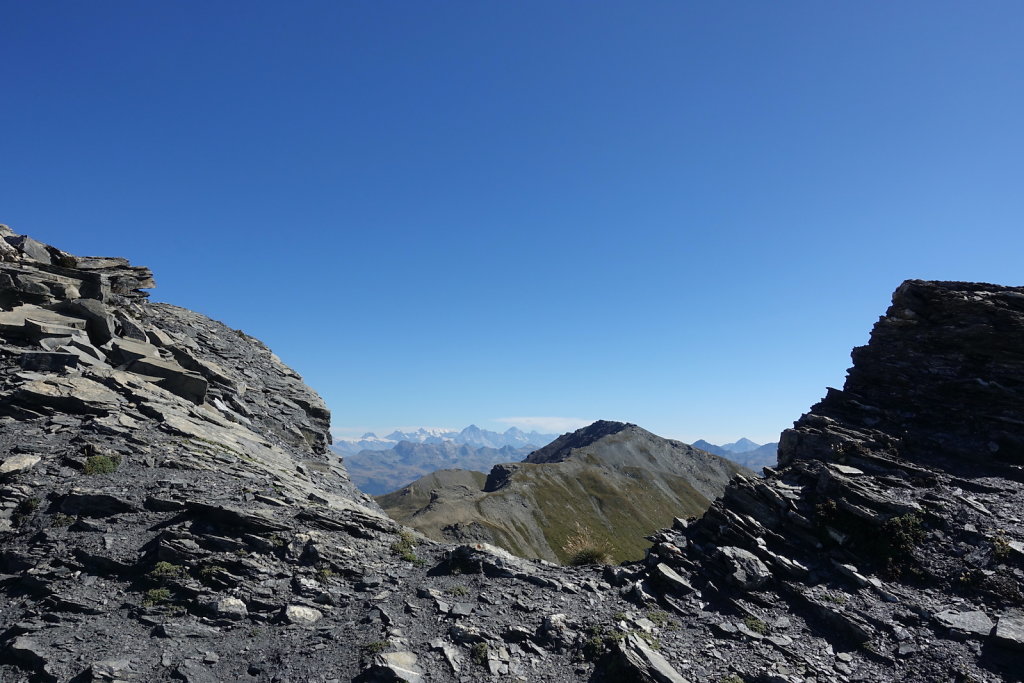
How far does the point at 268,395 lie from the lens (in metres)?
41.9

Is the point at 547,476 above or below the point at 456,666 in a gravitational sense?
below

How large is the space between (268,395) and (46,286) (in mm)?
16253

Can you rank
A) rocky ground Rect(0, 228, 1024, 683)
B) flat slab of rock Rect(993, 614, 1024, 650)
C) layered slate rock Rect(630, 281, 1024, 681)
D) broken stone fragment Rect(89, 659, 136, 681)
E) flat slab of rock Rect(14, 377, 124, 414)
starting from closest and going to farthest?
broken stone fragment Rect(89, 659, 136, 681), rocky ground Rect(0, 228, 1024, 683), flat slab of rock Rect(993, 614, 1024, 650), layered slate rock Rect(630, 281, 1024, 681), flat slab of rock Rect(14, 377, 124, 414)

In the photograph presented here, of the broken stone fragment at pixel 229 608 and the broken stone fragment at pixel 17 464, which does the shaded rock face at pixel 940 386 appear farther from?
the broken stone fragment at pixel 17 464

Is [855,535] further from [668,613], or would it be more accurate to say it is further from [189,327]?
[189,327]

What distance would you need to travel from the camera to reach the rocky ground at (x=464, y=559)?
14.3 metres

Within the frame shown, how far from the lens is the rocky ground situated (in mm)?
14320

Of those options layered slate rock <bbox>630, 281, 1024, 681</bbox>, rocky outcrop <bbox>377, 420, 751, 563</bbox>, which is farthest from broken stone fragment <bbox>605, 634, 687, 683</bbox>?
rocky outcrop <bbox>377, 420, 751, 563</bbox>

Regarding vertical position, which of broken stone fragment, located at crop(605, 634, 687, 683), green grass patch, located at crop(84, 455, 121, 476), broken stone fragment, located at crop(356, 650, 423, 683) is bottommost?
broken stone fragment, located at crop(605, 634, 687, 683)

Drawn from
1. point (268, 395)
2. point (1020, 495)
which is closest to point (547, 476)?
point (268, 395)

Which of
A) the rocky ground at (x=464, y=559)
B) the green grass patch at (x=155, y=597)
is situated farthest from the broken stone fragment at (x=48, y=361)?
the green grass patch at (x=155, y=597)

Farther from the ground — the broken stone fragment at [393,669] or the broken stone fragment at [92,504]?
the broken stone fragment at [92,504]

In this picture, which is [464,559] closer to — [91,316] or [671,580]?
[671,580]

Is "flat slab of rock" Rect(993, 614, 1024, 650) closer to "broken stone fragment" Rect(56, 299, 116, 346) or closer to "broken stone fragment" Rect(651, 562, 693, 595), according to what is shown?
"broken stone fragment" Rect(651, 562, 693, 595)
